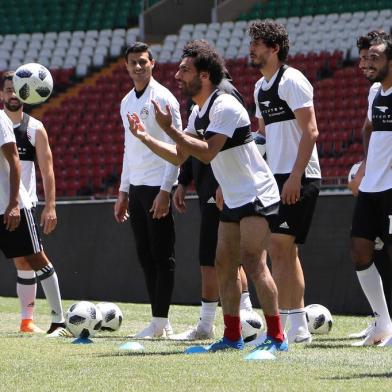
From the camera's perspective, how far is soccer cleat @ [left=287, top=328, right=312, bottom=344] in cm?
814

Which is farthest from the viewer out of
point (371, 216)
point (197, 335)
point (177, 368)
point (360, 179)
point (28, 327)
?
point (28, 327)

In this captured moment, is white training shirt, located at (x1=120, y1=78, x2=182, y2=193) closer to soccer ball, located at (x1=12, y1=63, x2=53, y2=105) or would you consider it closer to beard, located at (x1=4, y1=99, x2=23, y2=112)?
beard, located at (x1=4, y1=99, x2=23, y2=112)

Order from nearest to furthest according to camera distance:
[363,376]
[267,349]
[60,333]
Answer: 1. [363,376]
2. [267,349]
3. [60,333]

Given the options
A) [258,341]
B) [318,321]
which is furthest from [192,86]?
[318,321]

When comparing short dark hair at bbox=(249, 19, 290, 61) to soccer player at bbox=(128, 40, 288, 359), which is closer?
soccer player at bbox=(128, 40, 288, 359)

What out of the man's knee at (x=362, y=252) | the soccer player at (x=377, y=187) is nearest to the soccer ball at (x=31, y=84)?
the soccer player at (x=377, y=187)

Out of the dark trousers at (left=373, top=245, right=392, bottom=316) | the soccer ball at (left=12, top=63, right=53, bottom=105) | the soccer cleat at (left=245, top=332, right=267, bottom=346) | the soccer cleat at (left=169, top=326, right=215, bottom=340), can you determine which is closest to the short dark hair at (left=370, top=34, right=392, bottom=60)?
the dark trousers at (left=373, top=245, right=392, bottom=316)

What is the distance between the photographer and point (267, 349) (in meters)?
6.98

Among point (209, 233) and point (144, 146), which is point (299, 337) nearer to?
point (209, 233)

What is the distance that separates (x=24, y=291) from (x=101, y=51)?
1991 centimetres

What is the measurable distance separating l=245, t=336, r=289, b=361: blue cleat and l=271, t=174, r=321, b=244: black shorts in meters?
1.12

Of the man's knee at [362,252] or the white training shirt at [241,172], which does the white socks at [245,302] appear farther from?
the white training shirt at [241,172]

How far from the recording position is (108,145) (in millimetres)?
24688

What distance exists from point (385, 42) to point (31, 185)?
11.8 ft
